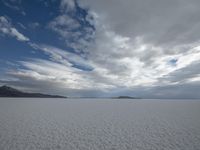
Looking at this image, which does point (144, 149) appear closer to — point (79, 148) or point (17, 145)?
point (79, 148)

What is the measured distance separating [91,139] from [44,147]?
359 centimetres

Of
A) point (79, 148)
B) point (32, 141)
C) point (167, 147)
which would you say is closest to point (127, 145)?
point (167, 147)

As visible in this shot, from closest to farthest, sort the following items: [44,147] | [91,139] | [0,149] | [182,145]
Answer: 1. [0,149]
2. [44,147]
3. [182,145]
4. [91,139]

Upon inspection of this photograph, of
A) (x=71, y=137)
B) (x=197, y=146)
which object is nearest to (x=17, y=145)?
(x=71, y=137)

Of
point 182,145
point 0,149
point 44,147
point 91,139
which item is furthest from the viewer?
point 91,139

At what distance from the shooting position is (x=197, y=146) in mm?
9453

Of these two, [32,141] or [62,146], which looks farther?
[32,141]

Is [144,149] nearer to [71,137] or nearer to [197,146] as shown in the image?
[197,146]

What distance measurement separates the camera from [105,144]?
9930 millimetres

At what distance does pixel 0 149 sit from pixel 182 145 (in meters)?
12.2

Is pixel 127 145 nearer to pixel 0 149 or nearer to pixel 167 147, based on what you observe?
pixel 167 147

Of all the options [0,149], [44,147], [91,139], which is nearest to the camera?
[0,149]

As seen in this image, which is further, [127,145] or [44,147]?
[127,145]

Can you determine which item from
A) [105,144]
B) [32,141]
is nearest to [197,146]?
[105,144]
